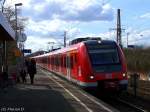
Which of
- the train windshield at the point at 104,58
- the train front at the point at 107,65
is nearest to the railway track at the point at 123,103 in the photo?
the train front at the point at 107,65

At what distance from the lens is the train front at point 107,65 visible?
83.1 feet

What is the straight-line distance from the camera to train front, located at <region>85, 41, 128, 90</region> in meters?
25.3

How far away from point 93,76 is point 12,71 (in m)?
12.4

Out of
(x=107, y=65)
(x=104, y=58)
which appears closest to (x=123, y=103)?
(x=107, y=65)

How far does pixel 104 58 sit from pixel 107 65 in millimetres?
590

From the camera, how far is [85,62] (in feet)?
85.4

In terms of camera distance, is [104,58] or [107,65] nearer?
[107,65]

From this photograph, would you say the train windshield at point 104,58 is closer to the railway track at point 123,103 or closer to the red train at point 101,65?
the red train at point 101,65

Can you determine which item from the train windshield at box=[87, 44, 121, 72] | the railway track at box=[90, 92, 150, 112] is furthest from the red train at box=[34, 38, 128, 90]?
the railway track at box=[90, 92, 150, 112]

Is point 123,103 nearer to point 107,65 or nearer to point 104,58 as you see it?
point 107,65

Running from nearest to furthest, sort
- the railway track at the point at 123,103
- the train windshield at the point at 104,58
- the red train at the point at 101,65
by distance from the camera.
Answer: the railway track at the point at 123,103
the red train at the point at 101,65
the train windshield at the point at 104,58

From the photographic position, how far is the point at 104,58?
86.7 feet

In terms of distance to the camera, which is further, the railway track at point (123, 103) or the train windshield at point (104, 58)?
the train windshield at point (104, 58)

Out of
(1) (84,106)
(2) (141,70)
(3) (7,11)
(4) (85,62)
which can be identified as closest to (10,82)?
(4) (85,62)
